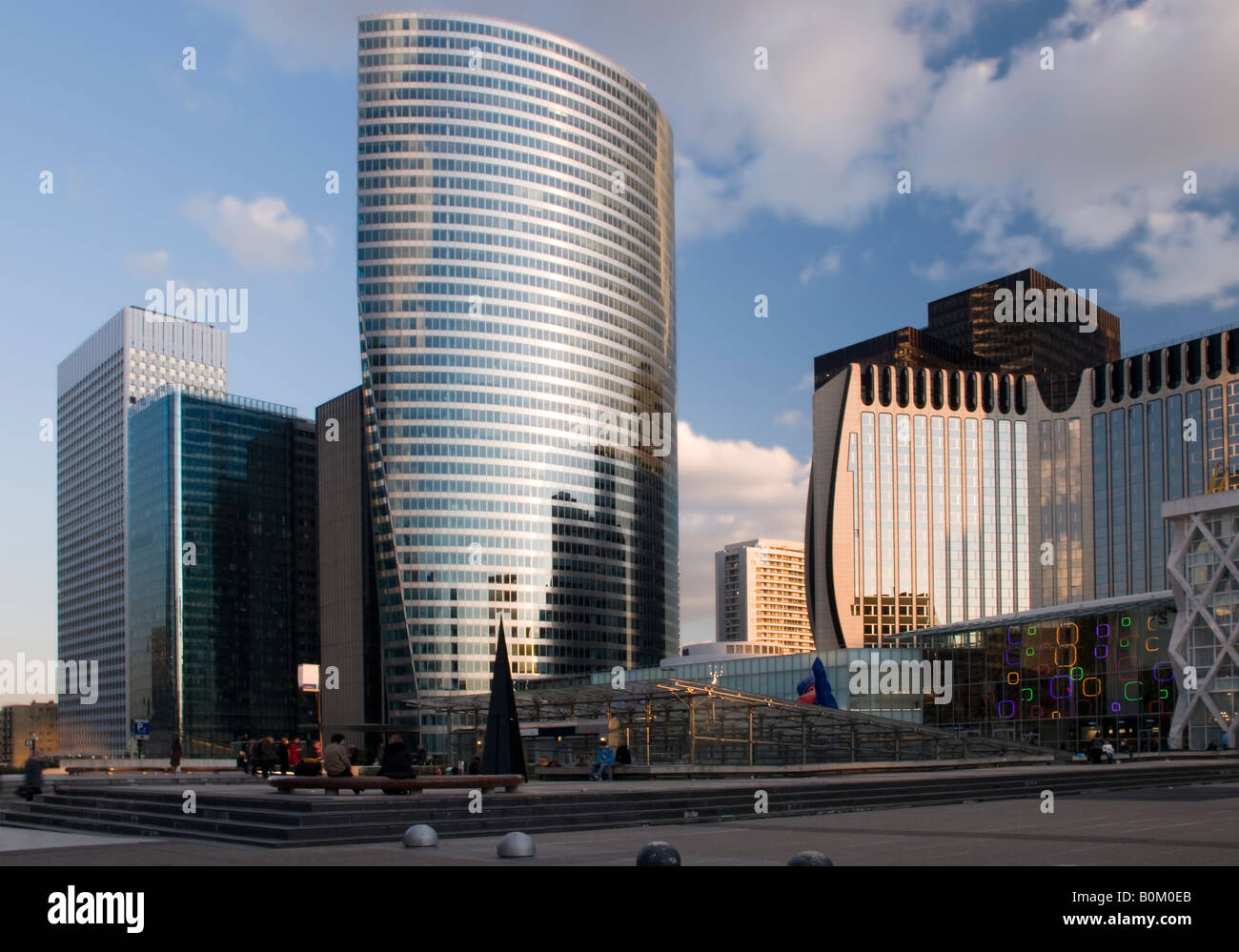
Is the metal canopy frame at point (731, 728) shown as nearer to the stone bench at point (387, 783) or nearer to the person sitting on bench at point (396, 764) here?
the stone bench at point (387, 783)

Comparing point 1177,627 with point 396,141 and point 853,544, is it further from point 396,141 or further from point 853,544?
point 396,141

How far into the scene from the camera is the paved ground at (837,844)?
18656 millimetres

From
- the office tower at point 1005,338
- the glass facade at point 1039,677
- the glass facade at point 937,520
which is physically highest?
the office tower at point 1005,338

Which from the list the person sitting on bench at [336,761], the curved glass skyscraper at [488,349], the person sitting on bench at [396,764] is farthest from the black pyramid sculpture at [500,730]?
the curved glass skyscraper at [488,349]

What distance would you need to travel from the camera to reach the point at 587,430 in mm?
179875

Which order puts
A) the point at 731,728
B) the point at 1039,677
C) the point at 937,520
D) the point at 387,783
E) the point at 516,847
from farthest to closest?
the point at 937,520 → the point at 1039,677 → the point at 731,728 → the point at 387,783 → the point at 516,847

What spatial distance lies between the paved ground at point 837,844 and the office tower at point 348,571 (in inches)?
6092

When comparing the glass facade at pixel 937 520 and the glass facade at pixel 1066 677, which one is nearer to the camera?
the glass facade at pixel 1066 677

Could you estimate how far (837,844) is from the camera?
70.9ft

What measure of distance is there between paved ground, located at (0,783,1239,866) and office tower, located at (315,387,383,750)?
155m

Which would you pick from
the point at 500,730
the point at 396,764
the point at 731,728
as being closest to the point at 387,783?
the point at 396,764

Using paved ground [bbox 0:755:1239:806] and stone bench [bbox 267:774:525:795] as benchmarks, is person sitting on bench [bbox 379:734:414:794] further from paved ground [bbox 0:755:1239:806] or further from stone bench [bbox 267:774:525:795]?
paved ground [bbox 0:755:1239:806]

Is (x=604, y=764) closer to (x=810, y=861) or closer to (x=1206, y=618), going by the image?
(x=810, y=861)

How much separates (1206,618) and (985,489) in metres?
92.6
